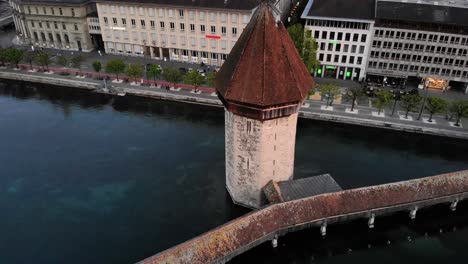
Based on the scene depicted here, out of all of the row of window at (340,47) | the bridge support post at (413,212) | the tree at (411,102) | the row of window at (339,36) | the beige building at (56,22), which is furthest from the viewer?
the beige building at (56,22)

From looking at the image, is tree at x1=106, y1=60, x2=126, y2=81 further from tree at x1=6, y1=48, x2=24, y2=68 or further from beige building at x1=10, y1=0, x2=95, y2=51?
tree at x1=6, y1=48, x2=24, y2=68

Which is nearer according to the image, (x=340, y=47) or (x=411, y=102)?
(x=411, y=102)

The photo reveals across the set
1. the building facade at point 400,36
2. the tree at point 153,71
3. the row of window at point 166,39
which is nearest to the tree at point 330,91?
the building facade at point 400,36

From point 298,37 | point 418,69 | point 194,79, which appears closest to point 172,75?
point 194,79

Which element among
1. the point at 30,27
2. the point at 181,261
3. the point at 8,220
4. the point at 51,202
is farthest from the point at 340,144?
the point at 30,27

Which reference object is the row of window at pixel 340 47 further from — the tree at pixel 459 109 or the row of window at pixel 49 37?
the row of window at pixel 49 37

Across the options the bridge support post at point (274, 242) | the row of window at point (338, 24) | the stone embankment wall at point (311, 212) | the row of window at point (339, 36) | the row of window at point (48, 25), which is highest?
the row of window at point (338, 24)

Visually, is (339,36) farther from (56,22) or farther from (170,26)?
(56,22)

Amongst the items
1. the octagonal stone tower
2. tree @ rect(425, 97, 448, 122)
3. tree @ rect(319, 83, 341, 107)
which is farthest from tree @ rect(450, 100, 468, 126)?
the octagonal stone tower
